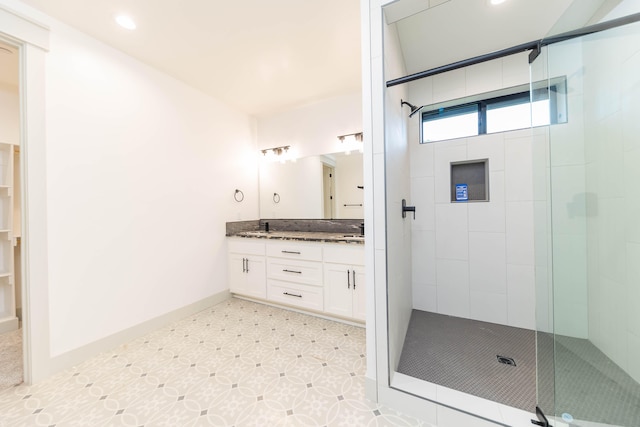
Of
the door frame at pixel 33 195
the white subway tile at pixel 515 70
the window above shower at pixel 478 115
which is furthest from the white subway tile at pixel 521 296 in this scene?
the door frame at pixel 33 195

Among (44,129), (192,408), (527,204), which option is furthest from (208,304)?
(527,204)

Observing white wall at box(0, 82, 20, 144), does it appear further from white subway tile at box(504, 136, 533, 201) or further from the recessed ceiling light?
white subway tile at box(504, 136, 533, 201)

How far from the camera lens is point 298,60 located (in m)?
2.23

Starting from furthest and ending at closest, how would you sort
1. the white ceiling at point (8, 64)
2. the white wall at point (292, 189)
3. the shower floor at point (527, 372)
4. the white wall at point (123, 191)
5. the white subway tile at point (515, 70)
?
the white wall at point (292, 189) → the white subway tile at point (515, 70) → the white ceiling at point (8, 64) → the white wall at point (123, 191) → the shower floor at point (527, 372)

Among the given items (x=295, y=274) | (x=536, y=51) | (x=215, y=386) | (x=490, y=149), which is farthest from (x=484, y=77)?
(x=215, y=386)

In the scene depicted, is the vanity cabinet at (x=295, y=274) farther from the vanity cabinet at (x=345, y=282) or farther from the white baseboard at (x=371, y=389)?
the white baseboard at (x=371, y=389)

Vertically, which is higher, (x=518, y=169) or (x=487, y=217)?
(x=518, y=169)

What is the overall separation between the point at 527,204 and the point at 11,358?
14.4 ft

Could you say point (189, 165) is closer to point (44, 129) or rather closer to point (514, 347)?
point (44, 129)

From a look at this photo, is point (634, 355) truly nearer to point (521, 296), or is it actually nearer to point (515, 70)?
point (521, 296)

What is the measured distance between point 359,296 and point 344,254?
1.36 ft

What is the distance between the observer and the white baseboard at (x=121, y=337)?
1709 millimetres

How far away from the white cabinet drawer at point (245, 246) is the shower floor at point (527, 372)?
1.78 meters

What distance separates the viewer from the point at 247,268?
2.91m
